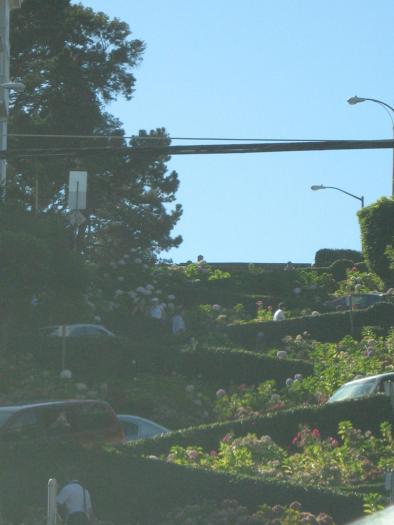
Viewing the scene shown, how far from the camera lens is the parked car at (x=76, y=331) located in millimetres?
35562

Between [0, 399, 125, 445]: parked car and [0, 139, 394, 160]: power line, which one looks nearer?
[0, 139, 394, 160]: power line

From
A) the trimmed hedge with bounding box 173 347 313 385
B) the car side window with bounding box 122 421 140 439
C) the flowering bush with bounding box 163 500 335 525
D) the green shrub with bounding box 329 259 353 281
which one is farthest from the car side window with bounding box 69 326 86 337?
the flowering bush with bounding box 163 500 335 525

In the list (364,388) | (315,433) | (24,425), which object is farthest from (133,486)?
(364,388)

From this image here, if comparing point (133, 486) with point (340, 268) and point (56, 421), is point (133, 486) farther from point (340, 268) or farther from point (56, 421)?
point (340, 268)

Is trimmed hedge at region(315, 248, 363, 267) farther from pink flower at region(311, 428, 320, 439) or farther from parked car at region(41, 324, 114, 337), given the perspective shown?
pink flower at region(311, 428, 320, 439)

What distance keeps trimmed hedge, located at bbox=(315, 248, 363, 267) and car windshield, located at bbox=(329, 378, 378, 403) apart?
1326 inches

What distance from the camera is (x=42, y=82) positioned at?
5716cm

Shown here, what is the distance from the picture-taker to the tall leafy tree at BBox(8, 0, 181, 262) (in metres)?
56.6

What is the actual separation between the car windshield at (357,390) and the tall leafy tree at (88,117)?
3016 cm

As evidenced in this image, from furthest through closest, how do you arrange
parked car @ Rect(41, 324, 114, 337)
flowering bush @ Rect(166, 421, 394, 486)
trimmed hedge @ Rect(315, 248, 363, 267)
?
trimmed hedge @ Rect(315, 248, 363, 267) → parked car @ Rect(41, 324, 114, 337) → flowering bush @ Rect(166, 421, 394, 486)

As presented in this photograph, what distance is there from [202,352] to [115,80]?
28.5 metres

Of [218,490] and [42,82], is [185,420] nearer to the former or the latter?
[218,490]

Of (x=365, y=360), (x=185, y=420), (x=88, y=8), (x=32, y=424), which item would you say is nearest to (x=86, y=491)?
(x=32, y=424)

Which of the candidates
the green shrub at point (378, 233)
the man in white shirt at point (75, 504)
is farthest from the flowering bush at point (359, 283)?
the man in white shirt at point (75, 504)
